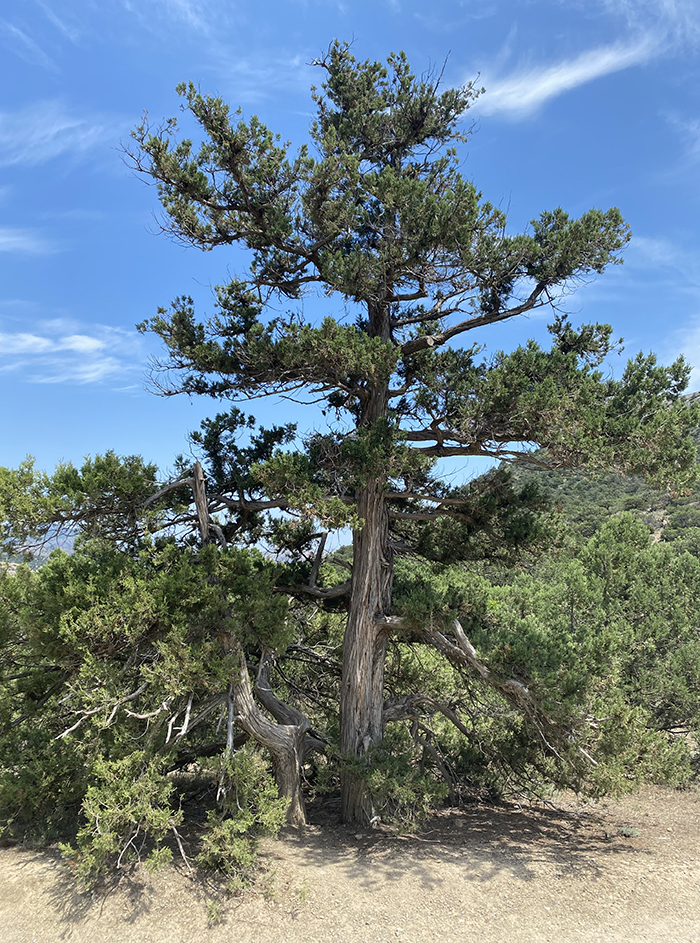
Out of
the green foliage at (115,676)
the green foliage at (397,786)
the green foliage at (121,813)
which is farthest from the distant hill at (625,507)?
the green foliage at (121,813)

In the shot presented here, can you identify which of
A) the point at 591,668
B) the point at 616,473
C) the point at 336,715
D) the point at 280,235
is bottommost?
the point at 336,715

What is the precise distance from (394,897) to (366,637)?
2.82 metres

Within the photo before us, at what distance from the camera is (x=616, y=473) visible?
6344 millimetres

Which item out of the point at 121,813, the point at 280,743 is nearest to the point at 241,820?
the point at 121,813

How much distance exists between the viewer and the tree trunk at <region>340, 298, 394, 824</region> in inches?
304

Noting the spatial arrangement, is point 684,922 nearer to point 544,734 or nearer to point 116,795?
point 544,734

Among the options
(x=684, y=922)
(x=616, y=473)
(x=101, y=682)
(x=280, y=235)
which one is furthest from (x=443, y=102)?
(x=684, y=922)

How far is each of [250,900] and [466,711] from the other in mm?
4211

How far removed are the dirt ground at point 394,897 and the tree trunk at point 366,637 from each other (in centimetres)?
69

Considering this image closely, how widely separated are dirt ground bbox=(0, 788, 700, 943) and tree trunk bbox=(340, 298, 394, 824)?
69cm

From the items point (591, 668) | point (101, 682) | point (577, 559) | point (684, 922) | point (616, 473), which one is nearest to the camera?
point (684, 922)

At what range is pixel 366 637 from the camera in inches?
308

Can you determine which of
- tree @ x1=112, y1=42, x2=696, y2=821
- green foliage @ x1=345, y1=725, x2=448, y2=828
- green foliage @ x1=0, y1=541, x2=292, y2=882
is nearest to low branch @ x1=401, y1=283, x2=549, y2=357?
tree @ x1=112, y1=42, x2=696, y2=821

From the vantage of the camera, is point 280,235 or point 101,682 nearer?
point 101,682
